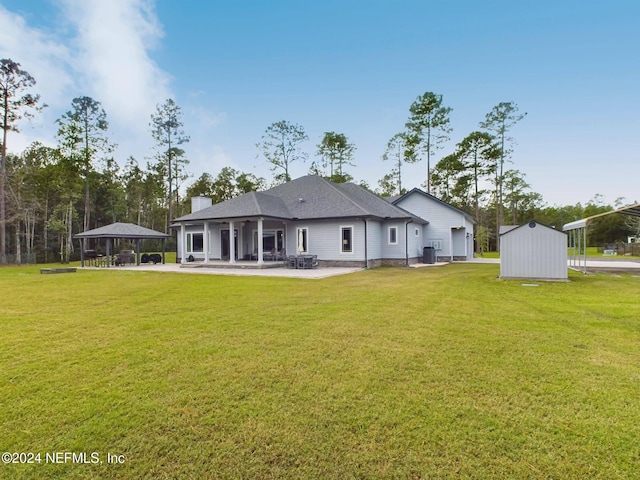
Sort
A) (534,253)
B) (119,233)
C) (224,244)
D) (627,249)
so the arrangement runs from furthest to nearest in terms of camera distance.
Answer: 1. (627,249)
2. (224,244)
3. (119,233)
4. (534,253)

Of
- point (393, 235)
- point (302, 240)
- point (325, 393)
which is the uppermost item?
point (393, 235)

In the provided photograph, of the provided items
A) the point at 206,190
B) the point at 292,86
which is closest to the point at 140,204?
the point at 206,190

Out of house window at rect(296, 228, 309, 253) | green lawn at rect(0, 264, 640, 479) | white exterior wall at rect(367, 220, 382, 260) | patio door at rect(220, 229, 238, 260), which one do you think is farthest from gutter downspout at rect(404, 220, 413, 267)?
green lawn at rect(0, 264, 640, 479)

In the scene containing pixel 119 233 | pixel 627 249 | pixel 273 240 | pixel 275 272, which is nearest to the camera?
pixel 275 272

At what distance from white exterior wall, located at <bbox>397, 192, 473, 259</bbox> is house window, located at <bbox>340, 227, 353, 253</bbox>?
6.70m

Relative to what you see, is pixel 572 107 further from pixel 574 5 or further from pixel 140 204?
pixel 140 204

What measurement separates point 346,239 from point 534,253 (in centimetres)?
839

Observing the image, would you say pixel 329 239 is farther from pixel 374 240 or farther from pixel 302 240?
pixel 374 240

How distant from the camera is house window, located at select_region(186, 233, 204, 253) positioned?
67.5ft

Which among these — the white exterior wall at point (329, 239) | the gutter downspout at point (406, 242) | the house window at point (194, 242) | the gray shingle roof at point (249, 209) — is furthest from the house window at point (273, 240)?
the gutter downspout at point (406, 242)

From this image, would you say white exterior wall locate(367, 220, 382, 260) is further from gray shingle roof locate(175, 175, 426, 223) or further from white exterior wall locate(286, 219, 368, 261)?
gray shingle roof locate(175, 175, 426, 223)

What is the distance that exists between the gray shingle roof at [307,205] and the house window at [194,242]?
1747 mm

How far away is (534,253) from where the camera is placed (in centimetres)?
1089

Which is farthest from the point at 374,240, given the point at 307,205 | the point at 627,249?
the point at 627,249
